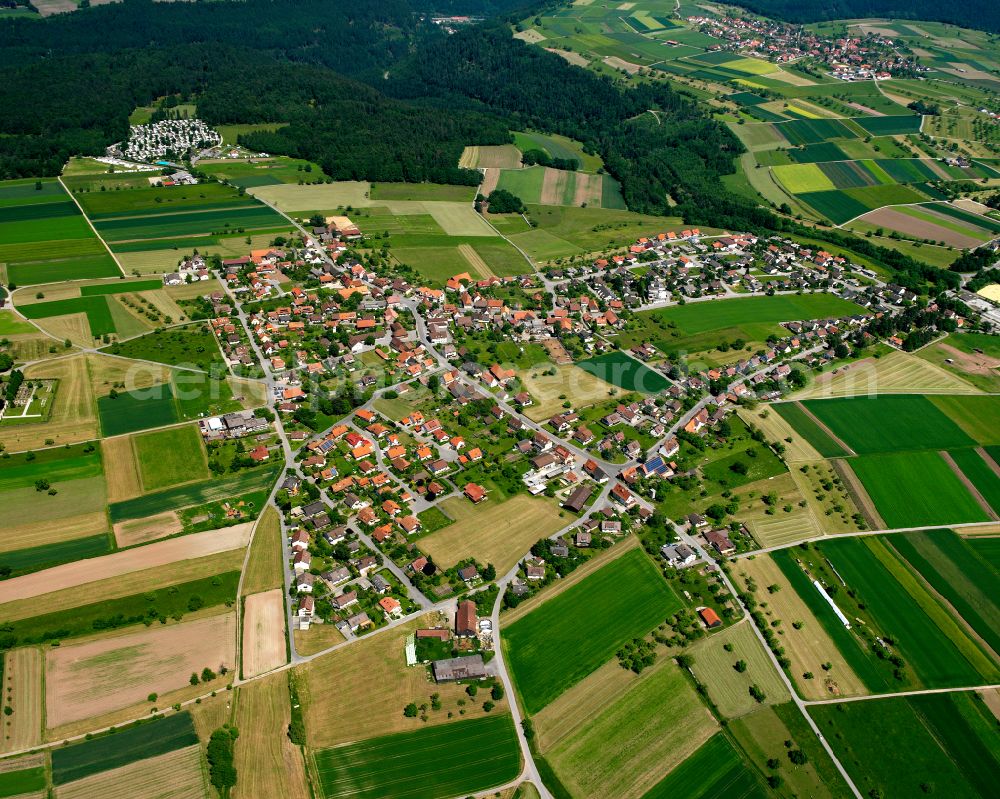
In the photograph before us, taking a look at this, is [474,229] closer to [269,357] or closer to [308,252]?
[308,252]

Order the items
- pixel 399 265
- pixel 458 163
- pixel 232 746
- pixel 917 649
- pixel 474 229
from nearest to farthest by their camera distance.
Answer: pixel 232 746, pixel 917 649, pixel 399 265, pixel 474 229, pixel 458 163

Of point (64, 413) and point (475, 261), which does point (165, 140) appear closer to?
point (475, 261)

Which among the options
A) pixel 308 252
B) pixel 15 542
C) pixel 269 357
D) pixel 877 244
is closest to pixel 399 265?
pixel 308 252

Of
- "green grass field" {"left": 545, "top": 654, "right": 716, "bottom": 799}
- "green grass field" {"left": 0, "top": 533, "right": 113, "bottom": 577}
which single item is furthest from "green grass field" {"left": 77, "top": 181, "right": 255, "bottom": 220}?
"green grass field" {"left": 545, "top": 654, "right": 716, "bottom": 799}

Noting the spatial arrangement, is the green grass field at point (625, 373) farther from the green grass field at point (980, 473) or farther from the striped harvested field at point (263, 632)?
the striped harvested field at point (263, 632)

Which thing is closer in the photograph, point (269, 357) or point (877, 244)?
point (269, 357)

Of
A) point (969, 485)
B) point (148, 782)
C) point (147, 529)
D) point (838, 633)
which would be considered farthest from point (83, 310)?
point (969, 485)

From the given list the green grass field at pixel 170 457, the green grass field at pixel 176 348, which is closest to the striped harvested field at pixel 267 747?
the green grass field at pixel 170 457
